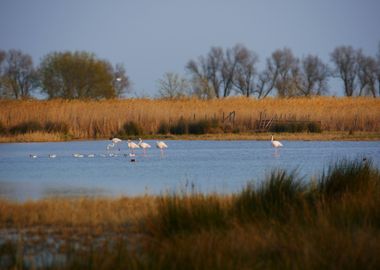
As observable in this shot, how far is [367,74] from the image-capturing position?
7688cm

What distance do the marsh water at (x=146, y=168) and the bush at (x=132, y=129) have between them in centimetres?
690

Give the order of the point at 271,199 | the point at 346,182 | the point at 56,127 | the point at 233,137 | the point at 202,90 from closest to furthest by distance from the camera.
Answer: the point at 271,199, the point at 346,182, the point at 233,137, the point at 56,127, the point at 202,90

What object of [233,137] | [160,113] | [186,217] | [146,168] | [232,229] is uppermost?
[160,113]

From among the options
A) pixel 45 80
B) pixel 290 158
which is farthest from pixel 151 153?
pixel 45 80

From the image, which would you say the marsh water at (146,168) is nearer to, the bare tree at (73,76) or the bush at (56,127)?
the bush at (56,127)

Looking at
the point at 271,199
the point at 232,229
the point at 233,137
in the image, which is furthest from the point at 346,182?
the point at 233,137

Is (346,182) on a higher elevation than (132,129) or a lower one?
lower

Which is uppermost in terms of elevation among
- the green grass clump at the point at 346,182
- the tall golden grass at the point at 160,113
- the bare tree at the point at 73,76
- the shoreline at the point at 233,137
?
the bare tree at the point at 73,76

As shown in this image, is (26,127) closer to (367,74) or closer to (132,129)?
(132,129)

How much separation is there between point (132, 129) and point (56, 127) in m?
3.53

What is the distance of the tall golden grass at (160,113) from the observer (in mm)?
34844

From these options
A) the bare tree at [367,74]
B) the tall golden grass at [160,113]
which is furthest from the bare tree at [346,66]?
the tall golden grass at [160,113]

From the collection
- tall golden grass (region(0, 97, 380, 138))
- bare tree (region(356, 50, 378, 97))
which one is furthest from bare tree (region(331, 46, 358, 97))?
tall golden grass (region(0, 97, 380, 138))

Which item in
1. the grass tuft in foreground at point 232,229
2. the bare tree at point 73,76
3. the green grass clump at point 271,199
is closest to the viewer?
the grass tuft in foreground at point 232,229
